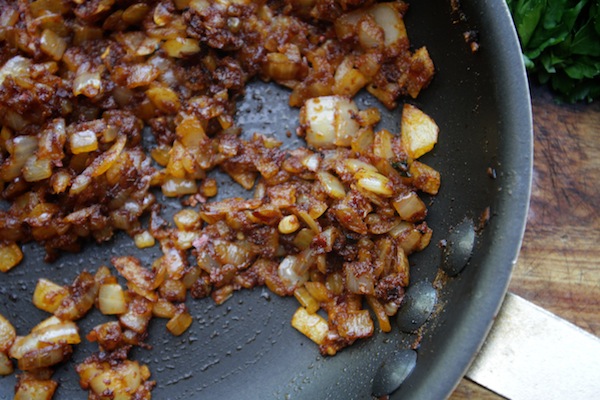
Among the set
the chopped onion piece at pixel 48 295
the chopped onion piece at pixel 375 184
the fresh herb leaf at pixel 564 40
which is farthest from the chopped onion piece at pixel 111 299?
the fresh herb leaf at pixel 564 40

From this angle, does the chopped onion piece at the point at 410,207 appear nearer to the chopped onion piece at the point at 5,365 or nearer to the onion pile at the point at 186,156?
the onion pile at the point at 186,156

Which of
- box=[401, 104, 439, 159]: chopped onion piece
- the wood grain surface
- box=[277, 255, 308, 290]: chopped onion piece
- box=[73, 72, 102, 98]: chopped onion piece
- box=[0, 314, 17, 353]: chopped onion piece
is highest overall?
box=[401, 104, 439, 159]: chopped onion piece

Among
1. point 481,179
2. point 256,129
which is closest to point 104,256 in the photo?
point 256,129

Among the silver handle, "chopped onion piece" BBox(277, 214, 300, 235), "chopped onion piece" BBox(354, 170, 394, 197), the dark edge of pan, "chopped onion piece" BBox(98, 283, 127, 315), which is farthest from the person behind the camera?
"chopped onion piece" BBox(98, 283, 127, 315)

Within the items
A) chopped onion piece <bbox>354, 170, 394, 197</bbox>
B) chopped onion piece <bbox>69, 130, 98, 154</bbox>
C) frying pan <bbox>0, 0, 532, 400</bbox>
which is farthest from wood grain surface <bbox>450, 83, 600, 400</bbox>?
chopped onion piece <bbox>69, 130, 98, 154</bbox>

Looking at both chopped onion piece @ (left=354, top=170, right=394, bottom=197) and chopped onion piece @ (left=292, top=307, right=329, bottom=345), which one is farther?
chopped onion piece @ (left=292, top=307, right=329, bottom=345)

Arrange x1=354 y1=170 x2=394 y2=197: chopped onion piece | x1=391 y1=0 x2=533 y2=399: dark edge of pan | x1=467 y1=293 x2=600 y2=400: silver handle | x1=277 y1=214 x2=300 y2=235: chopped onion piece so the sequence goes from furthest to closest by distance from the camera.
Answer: x1=277 y1=214 x2=300 y2=235: chopped onion piece
x1=354 y1=170 x2=394 y2=197: chopped onion piece
x1=467 y1=293 x2=600 y2=400: silver handle
x1=391 y1=0 x2=533 y2=399: dark edge of pan

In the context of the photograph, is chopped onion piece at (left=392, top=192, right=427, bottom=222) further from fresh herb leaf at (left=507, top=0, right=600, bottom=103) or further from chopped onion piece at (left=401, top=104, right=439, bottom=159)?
fresh herb leaf at (left=507, top=0, right=600, bottom=103)

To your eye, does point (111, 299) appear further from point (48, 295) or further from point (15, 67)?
point (15, 67)
